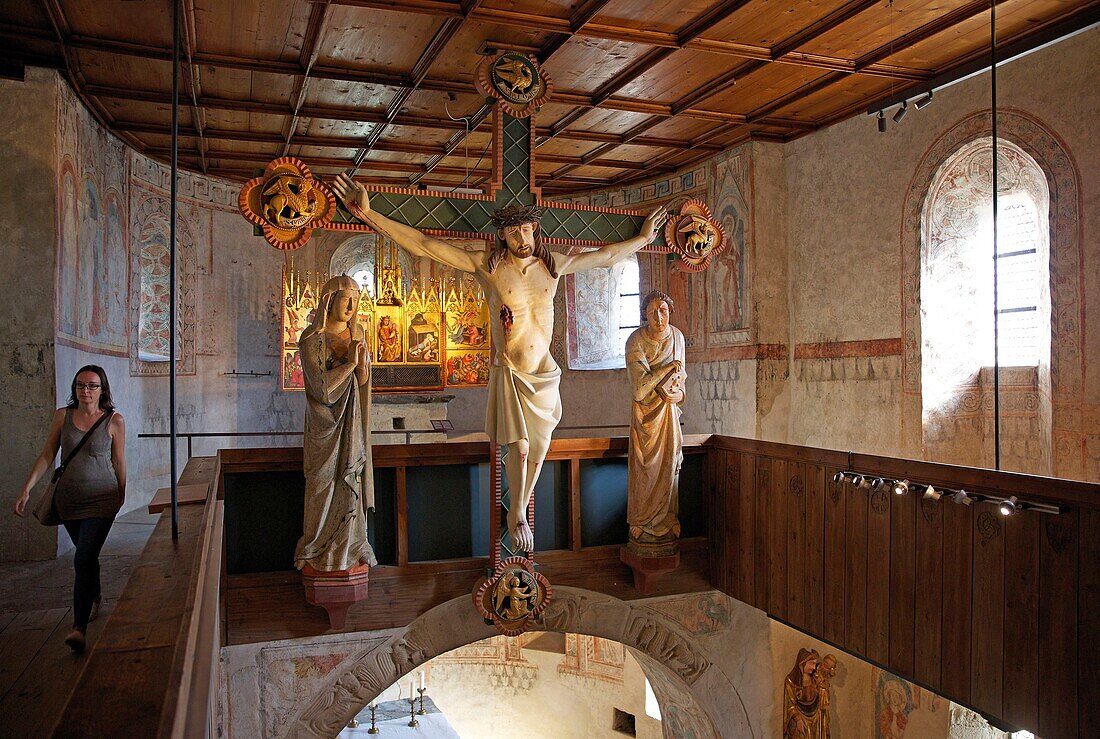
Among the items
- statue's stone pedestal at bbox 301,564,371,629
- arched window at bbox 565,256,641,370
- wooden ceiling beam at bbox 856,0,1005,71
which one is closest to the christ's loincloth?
statue's stone pedestal at bbox 301,564,371,629

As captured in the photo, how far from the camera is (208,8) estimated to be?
666cm

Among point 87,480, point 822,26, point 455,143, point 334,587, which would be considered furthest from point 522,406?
point 455,143

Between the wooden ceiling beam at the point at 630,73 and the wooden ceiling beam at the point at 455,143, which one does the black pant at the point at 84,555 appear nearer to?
the wooden ceiling beam at the point at 455,143

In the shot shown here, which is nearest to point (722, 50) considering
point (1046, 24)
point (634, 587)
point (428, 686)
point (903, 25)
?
point (903, 25)

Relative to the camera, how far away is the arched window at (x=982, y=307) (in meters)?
7.32

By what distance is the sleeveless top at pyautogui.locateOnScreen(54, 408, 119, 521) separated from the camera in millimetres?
4398

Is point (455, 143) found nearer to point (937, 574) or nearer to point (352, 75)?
point (352, 75)

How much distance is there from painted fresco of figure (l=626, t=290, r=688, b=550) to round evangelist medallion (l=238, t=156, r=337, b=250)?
2666mm

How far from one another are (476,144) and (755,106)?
361 cm

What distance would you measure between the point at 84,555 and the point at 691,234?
180 inches

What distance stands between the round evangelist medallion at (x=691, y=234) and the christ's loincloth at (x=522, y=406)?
148 cm

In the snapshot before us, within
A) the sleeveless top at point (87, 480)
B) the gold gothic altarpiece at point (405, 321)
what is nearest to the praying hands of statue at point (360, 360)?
the sleeveless top at point (87, 480)

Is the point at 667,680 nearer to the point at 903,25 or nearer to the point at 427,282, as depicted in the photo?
the point at 903,25

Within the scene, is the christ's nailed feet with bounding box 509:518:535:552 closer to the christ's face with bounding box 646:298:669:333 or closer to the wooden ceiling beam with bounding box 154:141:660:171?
the christ's face with bounding box 646:298:669:333
